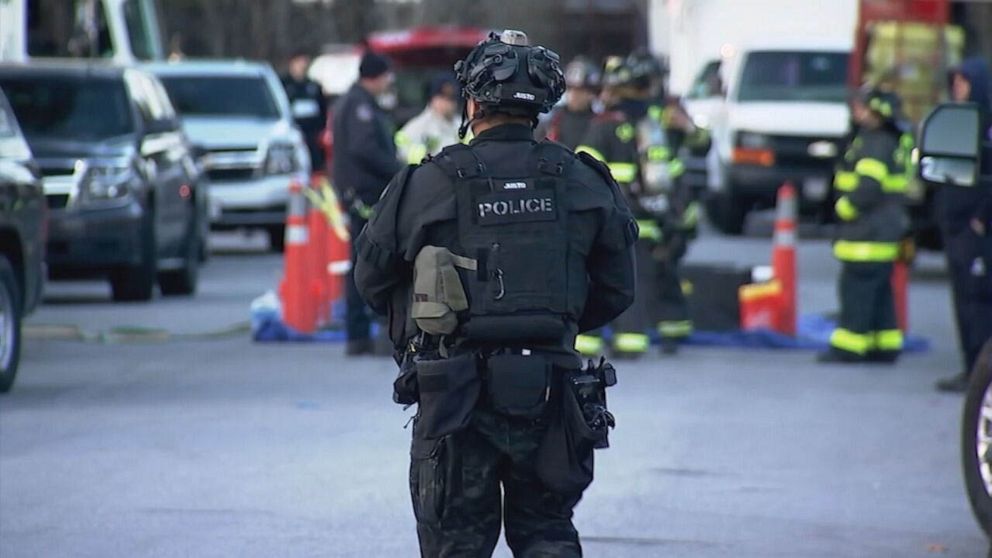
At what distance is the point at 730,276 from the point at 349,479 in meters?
6.89

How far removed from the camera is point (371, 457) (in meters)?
10.0

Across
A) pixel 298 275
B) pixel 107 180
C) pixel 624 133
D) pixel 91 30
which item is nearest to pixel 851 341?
pixel 624 133

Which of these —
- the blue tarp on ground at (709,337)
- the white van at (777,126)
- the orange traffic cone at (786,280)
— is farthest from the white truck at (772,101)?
the blue tarp on ground at (709,337)

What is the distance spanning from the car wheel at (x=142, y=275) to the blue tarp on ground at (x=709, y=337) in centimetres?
220

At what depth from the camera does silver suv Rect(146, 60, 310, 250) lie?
2306cm

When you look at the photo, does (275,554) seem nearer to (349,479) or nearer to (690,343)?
(349,479)

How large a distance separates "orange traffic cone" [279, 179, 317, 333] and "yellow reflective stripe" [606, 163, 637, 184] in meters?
2.34

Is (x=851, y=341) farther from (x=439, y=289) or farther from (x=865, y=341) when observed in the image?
(x=439, y=289)

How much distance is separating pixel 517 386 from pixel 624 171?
8534 millimetres

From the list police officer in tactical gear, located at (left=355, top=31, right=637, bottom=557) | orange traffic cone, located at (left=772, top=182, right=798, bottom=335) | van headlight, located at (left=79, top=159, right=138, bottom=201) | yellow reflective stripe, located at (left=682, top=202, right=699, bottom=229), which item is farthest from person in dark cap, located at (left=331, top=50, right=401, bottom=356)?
police officer in tactical gear, located at (left=355, top=31, right=637, bottom=557)

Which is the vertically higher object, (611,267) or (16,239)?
(611,267)

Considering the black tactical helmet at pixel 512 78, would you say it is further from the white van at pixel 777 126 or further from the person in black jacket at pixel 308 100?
the person in black jacket at pixel 308 100

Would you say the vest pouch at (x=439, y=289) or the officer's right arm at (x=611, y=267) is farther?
the officer's right arm at (x=611, y=267)

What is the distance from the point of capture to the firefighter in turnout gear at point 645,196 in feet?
46.1
